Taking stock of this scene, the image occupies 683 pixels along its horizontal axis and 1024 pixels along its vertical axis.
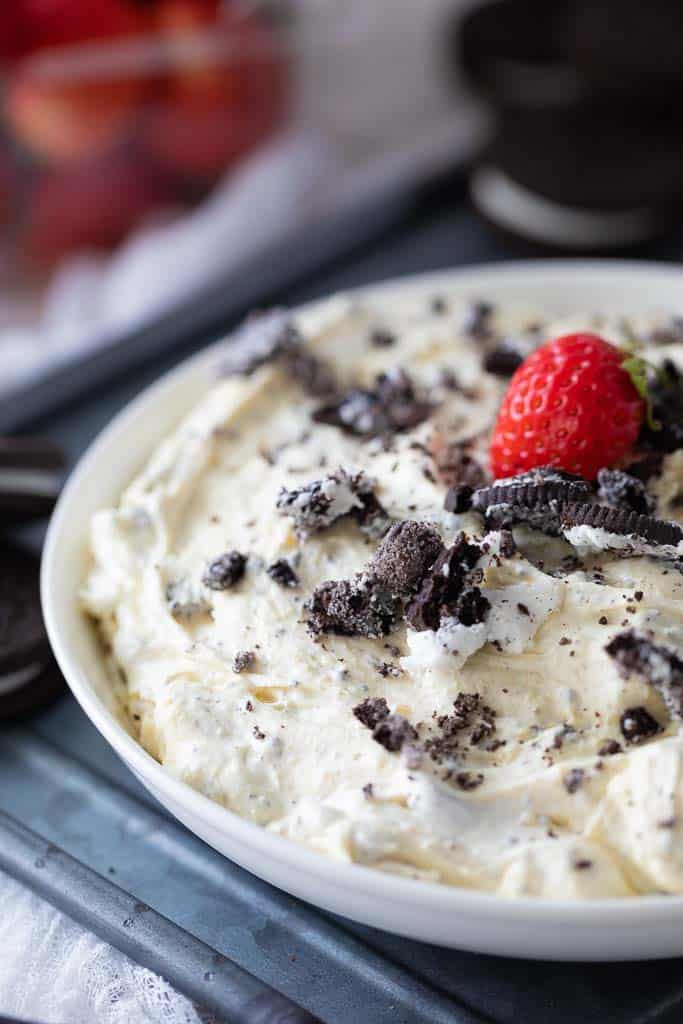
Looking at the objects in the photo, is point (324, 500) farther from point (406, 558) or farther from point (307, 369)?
point (307, 369)

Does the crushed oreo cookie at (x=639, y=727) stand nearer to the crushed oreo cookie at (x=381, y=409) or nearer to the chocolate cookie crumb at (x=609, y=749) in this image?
the chocolate cookie crumb at (x=609, y=749)

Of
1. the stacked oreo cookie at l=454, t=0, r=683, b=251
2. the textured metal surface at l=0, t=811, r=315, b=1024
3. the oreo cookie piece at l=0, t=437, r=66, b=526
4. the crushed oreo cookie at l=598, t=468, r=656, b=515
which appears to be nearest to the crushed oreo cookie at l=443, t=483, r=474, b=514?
the crushed oreo cookie at l=598, t=468, r=656, b=515

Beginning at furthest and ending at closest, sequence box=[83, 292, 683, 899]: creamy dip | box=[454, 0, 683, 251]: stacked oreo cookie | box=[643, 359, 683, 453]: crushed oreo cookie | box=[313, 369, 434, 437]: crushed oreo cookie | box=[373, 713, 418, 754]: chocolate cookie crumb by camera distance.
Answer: box=[454, 0, 683, 251]: stacked oreo cookie < box=[313, 369, 434, 437]: crushed oreo cookie < box=[643, 359, 683, 453]: crushed oreo cookie < box=[373, 713, 418, 754]: chocolate cookie crumb < box=[83, 292, 683, 899]: creamy dip

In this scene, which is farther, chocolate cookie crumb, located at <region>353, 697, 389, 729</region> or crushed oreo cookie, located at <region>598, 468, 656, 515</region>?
crushed oreo cookie, located at <region>598, 468, 656, 515</region>

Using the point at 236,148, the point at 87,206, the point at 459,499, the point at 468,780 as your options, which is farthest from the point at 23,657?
the point at 236,148

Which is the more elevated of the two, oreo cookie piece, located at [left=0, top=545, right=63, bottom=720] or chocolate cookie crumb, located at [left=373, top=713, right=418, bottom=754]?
chocolate cookie crumb, located at [left=373, top=713, right=418, bottom=754]

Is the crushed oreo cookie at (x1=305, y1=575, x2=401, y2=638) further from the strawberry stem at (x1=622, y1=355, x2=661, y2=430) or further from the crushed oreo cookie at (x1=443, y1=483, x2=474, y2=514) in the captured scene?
the strawberry stem at (x1=622, y1=355, x2=661, y2=430)

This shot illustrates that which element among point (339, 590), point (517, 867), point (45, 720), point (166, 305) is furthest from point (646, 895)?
point (166, 305)

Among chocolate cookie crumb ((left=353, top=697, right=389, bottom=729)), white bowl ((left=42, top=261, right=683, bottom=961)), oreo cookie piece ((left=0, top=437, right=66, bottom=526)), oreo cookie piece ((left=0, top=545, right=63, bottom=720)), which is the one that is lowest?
Answer: oreo cookie piece ((left=0, top=545, right=63, bottom=720))

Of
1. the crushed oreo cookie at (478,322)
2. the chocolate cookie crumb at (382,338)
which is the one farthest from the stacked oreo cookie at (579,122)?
the chocolate cookie crumb at (382,338)

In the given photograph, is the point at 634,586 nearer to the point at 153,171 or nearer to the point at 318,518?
the point at 318,518
